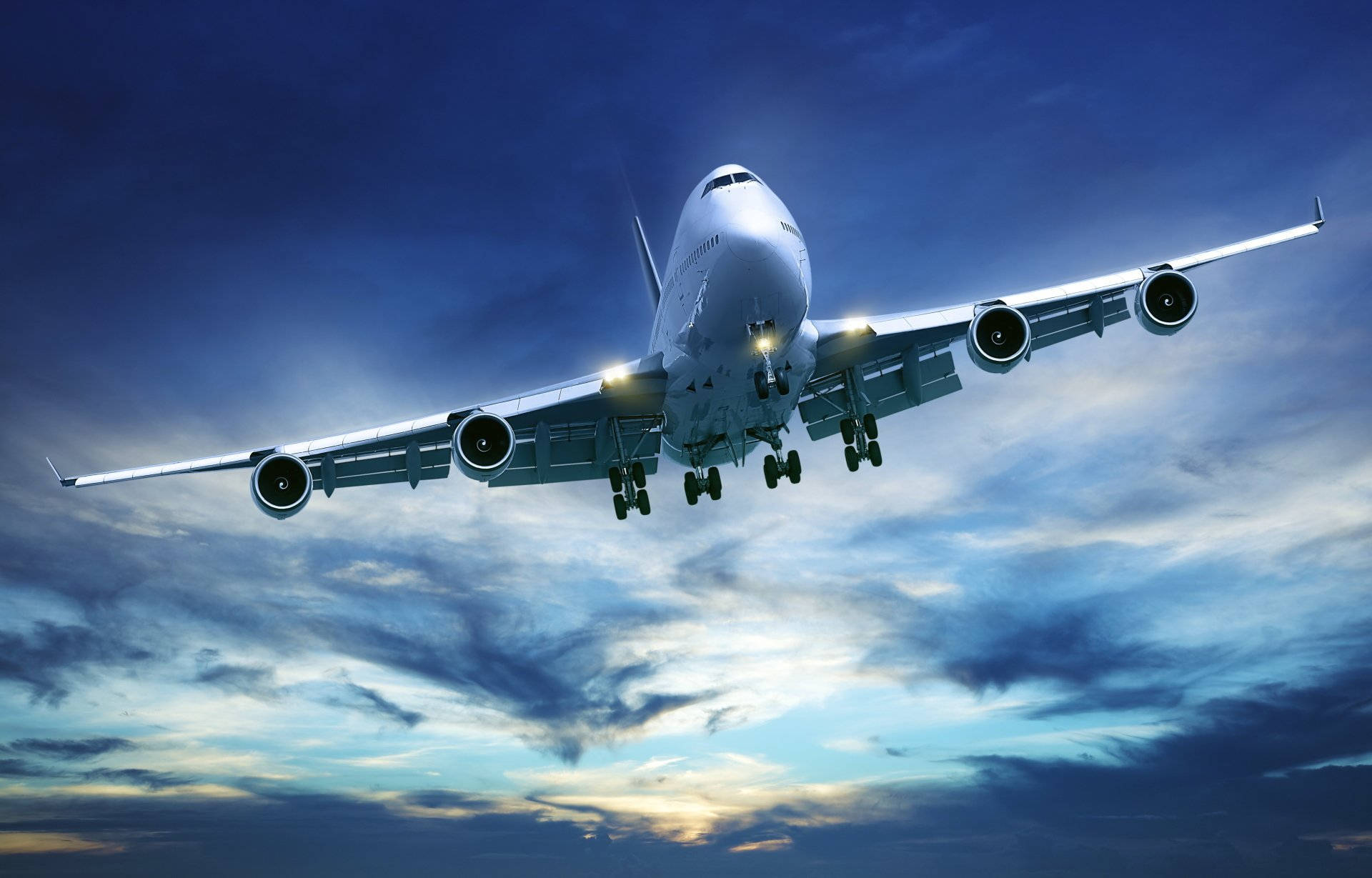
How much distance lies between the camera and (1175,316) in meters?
28.3

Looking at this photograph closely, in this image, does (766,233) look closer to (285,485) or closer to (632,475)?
(632,475)

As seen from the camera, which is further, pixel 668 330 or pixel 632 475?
pixel 632 475

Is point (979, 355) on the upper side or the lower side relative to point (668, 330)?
lower

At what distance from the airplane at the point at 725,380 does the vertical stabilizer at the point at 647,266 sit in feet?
46.6

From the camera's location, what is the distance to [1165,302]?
28.4 m

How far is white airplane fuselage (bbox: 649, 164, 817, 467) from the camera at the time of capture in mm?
24359

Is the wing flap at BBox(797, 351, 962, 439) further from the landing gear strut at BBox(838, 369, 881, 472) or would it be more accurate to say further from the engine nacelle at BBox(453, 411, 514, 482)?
the engine nacelle at BBox(453, 411, 514, 482)

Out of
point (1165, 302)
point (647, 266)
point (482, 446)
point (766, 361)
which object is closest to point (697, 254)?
point (766, 361)

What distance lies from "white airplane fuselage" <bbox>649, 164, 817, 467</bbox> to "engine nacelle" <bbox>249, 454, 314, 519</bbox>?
37.7ft

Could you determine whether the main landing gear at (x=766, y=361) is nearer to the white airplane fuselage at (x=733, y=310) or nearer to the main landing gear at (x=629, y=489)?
the white airplane fuselage at (x=733, y=310)

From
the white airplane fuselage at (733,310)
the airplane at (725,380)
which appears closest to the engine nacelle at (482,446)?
the airplane at (725,380)

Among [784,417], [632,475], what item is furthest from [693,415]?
[632,475]

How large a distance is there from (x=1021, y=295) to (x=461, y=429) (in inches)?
697

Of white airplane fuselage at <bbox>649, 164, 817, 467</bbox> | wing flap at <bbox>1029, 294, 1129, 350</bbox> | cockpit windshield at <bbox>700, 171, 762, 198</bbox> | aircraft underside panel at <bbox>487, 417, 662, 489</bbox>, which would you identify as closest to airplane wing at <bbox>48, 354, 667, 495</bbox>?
aircraft underside panel at <bbox>487, 417, 662, 489</bbox>
